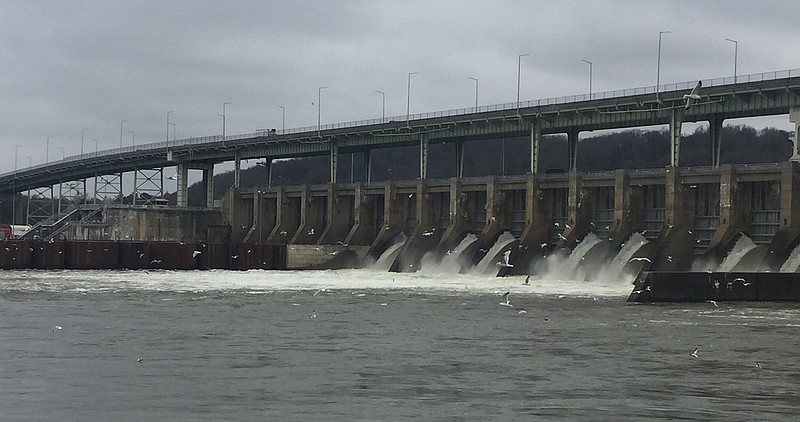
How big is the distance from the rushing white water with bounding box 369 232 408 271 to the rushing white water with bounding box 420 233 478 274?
12.5ft

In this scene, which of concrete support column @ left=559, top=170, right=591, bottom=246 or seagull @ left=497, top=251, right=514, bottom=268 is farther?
concrete support column @ left=559, top=170, right=591, bottom=246

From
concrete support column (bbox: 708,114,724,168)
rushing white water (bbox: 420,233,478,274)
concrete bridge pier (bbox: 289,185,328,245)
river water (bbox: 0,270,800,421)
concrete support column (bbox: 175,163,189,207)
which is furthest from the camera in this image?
concrete support column (bbox: 175,163,189,207)

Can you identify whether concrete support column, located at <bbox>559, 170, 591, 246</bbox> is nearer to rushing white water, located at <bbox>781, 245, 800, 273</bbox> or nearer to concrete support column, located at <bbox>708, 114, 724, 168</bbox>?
concrete support column, located at <bbox>708, 114, 724, 168</bbox>

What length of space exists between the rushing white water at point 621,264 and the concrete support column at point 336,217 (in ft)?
105

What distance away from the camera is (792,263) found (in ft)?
195

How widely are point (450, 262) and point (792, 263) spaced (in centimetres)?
2830

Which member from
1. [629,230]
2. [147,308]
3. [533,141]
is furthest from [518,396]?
[533,141]

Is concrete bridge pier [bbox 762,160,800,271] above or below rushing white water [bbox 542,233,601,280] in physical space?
above

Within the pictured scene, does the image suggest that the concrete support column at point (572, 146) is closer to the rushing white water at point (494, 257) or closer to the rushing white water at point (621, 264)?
the rushing white water at point (494, 257)

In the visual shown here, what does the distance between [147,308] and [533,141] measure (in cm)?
4403

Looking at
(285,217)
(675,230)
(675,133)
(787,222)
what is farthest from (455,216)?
(787,222)

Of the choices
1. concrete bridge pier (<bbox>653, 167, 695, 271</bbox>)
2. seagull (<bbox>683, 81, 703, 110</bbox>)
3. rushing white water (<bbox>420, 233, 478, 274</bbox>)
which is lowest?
rushing white water (<bbox>420, 233, 478, 274</bbox>)

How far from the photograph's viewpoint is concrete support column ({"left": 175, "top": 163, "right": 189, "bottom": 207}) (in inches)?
5059

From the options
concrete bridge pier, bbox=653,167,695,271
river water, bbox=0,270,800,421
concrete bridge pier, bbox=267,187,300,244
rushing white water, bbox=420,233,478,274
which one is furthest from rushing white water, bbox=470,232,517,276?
concrete bridge pier, bbox=267,187,300,244
